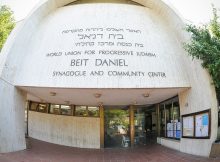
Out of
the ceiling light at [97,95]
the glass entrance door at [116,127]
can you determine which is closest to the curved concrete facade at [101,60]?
the ceiling light at [97,95]

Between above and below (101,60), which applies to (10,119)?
below

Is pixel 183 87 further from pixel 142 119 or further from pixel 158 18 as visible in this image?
pixel 142 119

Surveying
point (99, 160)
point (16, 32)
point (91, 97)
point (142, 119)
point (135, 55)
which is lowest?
point (99, 160)

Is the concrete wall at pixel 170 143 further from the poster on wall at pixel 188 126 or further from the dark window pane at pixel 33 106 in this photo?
the dark window pane at pixel 33 106

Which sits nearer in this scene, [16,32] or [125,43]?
[125,43]

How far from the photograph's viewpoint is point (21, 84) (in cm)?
1291

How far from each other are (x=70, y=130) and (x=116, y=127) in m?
2.62

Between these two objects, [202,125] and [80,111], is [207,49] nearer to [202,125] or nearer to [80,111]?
[202,125]

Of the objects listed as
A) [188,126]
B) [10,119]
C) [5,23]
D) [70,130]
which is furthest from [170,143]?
[5,23]

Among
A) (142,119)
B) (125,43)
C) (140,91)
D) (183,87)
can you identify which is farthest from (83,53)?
(142,119)

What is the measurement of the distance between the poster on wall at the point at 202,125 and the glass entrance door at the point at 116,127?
5.97 metres

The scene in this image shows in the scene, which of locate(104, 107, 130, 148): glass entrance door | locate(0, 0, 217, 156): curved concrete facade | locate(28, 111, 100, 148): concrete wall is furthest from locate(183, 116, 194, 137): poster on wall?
locate(28, 111, 100, 148): concrete wall

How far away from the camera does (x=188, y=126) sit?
1277cm

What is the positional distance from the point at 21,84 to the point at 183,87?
6786mm
